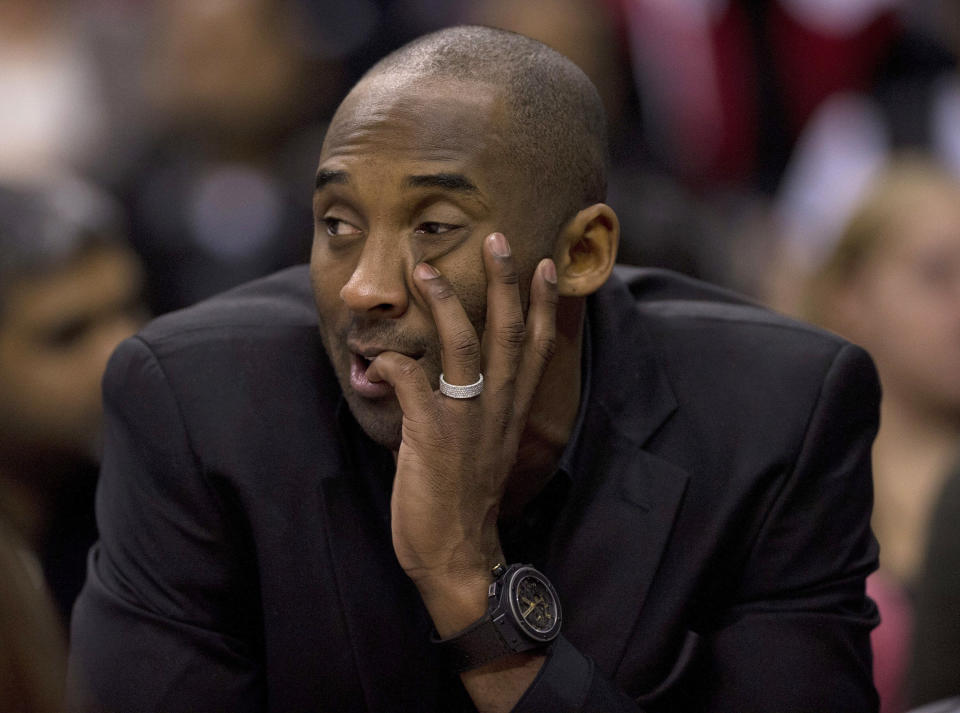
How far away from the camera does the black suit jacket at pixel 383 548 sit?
2.03m

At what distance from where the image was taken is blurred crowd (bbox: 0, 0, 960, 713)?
111 inches

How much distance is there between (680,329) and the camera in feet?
7.72

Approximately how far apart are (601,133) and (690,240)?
180 cm

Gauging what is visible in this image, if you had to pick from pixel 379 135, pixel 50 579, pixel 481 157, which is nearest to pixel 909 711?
pixel 481 157

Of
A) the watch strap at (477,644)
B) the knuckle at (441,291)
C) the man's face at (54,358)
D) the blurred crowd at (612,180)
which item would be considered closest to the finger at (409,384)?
the knuckle at (441,291)

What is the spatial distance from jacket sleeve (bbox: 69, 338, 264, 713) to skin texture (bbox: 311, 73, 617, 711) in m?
Result: 0.30

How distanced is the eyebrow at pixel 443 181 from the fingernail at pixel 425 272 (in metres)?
0.12

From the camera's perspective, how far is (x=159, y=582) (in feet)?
6.68

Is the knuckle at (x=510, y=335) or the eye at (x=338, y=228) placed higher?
the eye at (x=338, y=228)

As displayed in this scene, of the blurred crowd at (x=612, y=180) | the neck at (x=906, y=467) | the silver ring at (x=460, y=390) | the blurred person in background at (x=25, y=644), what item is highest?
the blurred person in background at (x=25, y=644)

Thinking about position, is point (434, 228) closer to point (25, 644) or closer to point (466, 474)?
point (466, 474)

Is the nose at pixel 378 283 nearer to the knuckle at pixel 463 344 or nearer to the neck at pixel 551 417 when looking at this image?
the knuckle at pixel 463 344

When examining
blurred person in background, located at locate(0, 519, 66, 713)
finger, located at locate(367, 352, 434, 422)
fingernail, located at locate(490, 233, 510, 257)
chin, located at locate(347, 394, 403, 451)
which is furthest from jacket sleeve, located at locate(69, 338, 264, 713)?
blurred person in background, located at locate(0, 519, 66, 713)

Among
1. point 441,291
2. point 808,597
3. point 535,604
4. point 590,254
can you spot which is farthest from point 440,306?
point 808,597
